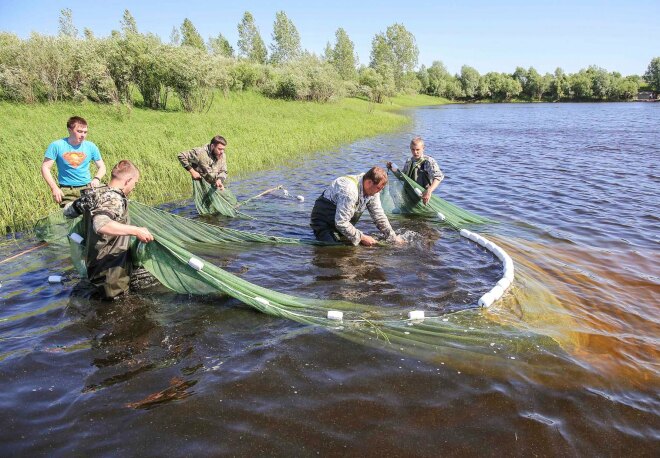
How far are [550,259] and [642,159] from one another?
597 inches

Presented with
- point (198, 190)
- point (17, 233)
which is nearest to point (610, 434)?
point (198, 190)

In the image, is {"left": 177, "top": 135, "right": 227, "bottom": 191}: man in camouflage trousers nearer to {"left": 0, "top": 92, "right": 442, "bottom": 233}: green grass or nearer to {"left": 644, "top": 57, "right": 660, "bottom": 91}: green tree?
{"left": 0, "top": 92, "right": 442, "bottom": 233}: green grass

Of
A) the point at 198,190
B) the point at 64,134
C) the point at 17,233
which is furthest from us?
the point at 64,134

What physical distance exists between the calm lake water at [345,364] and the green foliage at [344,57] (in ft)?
215

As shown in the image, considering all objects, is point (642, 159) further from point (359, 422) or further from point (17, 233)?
point (17, 233)

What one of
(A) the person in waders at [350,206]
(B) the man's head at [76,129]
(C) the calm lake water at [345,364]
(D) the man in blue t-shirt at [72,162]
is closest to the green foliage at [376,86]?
(A) the person in waders at [350,206]

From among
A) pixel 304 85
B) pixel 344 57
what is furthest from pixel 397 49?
pixel 304 85

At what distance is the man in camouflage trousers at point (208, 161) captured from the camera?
9.28 meters

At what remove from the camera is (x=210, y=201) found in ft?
31.8

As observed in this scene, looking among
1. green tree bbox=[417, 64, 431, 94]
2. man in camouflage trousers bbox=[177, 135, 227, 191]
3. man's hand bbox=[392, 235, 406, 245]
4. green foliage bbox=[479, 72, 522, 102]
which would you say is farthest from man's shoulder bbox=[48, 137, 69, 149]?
green foliage bbox=[479, 72, 522, 102]

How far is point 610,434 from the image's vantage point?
3.36 metres

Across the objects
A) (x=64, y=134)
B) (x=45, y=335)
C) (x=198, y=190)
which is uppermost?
(x=64, y=134)

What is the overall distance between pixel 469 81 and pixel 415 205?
328 feet

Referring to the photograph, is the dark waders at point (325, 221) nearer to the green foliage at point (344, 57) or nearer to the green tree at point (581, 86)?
the green foliage at point (344, 57)
